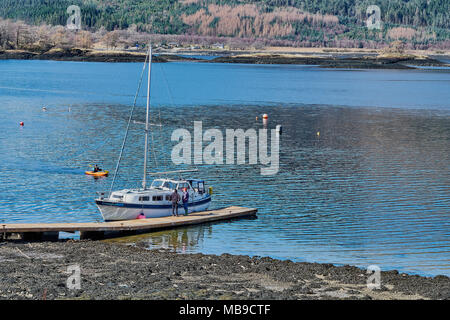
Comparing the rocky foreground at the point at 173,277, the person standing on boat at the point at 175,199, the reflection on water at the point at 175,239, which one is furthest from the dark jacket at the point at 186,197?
the rocky foreground at the point at 173,277

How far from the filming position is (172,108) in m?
98.6

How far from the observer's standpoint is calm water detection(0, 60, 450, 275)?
113 feet

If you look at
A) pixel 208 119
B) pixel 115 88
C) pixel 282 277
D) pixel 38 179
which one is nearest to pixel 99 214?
pixel 38 179

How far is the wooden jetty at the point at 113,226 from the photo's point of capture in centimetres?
3228

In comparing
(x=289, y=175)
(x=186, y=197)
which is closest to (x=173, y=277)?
(x=186, y=197)

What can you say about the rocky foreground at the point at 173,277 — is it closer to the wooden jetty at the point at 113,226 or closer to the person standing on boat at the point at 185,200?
the wooden jetty at the point at 113,226

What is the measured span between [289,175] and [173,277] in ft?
86.9

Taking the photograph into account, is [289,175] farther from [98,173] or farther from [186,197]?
[186,197]

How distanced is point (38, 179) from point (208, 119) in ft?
132

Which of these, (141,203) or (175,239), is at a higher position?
(141,203)

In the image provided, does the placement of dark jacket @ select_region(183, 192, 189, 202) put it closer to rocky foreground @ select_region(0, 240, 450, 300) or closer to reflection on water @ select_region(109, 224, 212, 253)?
reflection on water @ select_region(109, 224, 212, 253)

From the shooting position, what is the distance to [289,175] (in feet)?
168
